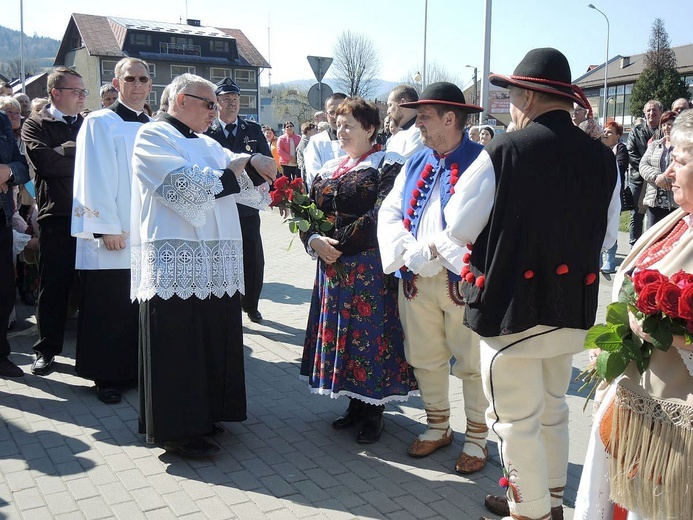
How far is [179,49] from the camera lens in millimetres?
63031

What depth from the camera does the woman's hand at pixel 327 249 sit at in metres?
4.34

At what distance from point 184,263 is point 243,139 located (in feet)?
9.71

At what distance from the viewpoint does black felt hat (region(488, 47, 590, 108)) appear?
2961mm

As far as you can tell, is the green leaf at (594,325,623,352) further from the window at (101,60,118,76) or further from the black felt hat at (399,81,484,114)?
the window at (101,60,118,76)

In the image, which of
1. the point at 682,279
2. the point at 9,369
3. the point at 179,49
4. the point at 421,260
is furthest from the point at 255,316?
the point at 179,49

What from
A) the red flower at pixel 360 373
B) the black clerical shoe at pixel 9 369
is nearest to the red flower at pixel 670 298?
the red flower at pixel 360 373

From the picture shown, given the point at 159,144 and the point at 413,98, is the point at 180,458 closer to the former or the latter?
the point at 159,144

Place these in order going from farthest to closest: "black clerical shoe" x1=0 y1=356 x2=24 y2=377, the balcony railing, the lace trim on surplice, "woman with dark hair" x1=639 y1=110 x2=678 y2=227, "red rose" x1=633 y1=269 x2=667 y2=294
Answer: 1. the balcony railing
2. "woman with dark hair" x1=639 y1=110 x2=678 y2=227
3. "black clerical shoe" x1=0 y1=356 x2=24 y2=377
4. the lace trim on surplice
5. "red rose" x1=633 y1=269 x2=667 y2=294

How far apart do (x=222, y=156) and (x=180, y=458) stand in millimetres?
1809

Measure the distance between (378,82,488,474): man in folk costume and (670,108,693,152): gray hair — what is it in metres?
1.42

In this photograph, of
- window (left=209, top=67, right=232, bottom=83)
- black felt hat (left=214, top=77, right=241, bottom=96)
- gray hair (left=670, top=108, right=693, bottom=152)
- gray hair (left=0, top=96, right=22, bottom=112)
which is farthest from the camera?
window (left=209, top=67, right=232, bottom=83)

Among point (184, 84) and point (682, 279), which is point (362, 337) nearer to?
point (184, 84)

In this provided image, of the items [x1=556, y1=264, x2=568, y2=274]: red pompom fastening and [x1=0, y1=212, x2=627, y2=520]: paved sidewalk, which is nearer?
[x1=556, y1=264, x2=568, y2=274]: red pompom fastening

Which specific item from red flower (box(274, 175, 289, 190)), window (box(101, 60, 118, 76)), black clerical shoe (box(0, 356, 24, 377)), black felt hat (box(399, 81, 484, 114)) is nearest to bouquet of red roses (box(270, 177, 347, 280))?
red flower (box(274, 175, 289, 190))
